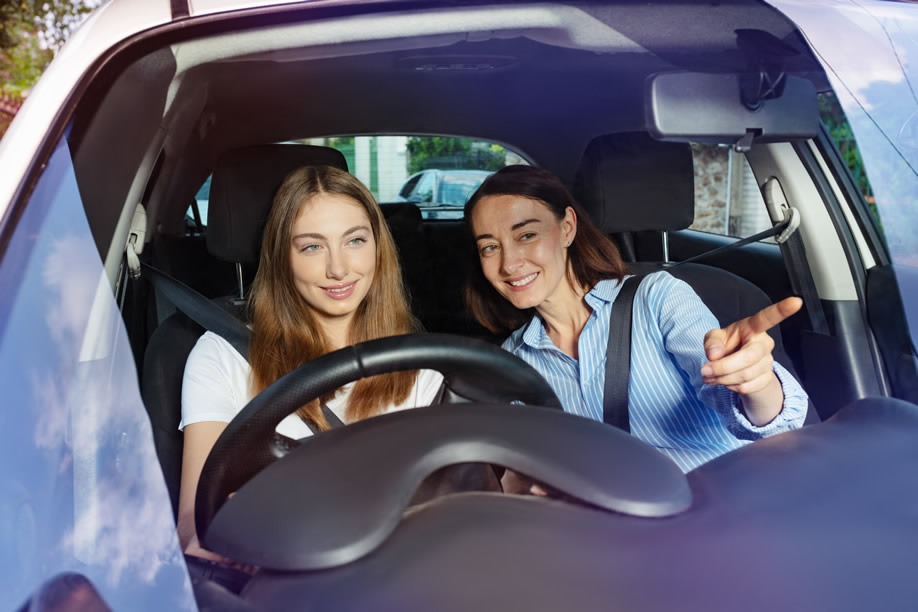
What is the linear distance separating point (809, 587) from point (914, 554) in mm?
129

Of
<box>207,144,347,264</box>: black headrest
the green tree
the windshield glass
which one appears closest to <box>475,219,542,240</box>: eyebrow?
<box>207,144,347,264</box>: black headrest

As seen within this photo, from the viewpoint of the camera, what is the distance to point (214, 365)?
1.57 metres

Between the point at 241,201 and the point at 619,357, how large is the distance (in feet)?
2.94

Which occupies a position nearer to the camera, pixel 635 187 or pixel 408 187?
pixel 635 187

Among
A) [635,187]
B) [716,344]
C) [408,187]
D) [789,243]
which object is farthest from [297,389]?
[408,187]

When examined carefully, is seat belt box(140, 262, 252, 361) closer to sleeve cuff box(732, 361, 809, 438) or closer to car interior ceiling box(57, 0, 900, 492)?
car interior ceiling box(57, 0, 900, 492)

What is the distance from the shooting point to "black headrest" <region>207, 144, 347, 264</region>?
1.80 m

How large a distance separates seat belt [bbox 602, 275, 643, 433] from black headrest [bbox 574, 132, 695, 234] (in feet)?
0.77

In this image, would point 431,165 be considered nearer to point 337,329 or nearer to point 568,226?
point 568,226

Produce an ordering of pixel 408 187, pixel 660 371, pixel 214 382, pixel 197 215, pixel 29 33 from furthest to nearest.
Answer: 1. pixel 29 33
2. pixel 408 187
3. pixel 197 215
4. pixel 660 371
5. pixel 214 382

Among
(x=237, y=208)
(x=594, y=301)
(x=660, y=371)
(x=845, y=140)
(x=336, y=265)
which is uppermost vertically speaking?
(x=845, y=140)

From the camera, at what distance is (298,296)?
5.56 ft

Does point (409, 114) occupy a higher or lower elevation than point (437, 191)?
higher

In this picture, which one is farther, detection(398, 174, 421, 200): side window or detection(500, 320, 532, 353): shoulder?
detection(398, 174, 421, 200): side window
